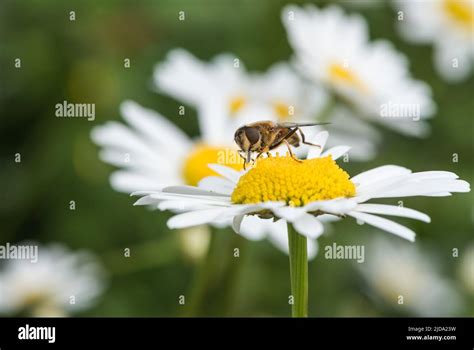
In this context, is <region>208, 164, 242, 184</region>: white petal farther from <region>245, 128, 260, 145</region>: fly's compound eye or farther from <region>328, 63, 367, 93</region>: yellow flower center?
<region>328, 63, 367, 93</region>: yellow flower center

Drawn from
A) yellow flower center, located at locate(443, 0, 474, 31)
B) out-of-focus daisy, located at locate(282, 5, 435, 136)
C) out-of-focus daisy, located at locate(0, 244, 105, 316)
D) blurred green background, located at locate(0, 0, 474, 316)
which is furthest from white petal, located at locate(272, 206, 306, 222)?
yellow flower center, located at locate(443, 0, 474, 31)

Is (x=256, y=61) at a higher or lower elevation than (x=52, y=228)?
higher

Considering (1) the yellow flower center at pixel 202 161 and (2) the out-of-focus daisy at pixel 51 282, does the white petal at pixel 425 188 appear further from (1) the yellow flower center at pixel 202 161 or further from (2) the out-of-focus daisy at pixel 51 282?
(2) the out-of-focus daisy at pixel 51 282

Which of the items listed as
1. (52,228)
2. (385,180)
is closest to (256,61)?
(52,228)

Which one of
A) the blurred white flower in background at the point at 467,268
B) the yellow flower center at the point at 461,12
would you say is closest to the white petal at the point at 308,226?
the blurred white flower in background at the point at 467,268

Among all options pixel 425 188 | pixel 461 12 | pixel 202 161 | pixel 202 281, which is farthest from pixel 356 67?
pixel 425 188

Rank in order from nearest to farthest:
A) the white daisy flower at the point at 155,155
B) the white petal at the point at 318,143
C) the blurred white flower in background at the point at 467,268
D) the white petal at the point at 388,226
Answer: the white petal at the point at 388,226
the white petal at the point at 318,143
the white daisy flower at the point at 155,155
the blurred white flower in background at the point at 467,268
